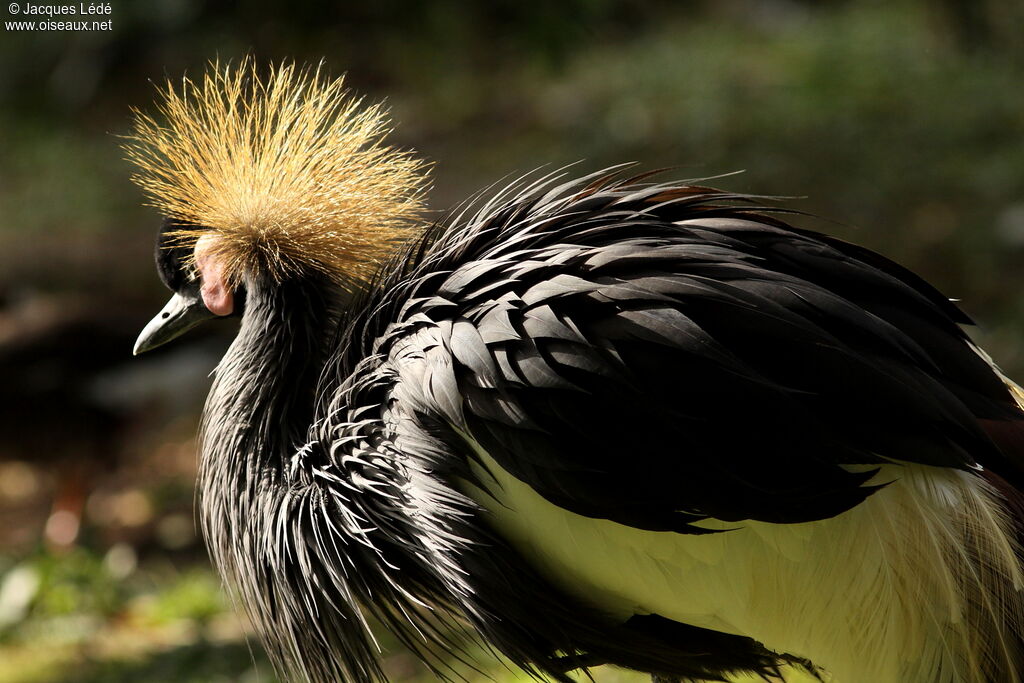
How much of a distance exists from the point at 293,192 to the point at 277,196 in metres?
0.03

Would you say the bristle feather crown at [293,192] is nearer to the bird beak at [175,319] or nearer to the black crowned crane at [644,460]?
the black crowned crane at [644,460]

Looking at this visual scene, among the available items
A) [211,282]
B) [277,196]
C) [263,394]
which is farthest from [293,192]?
[263,394]

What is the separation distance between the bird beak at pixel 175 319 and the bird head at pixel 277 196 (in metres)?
0.02

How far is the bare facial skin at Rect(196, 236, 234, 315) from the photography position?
2070 millimetres

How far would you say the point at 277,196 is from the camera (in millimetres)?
1994

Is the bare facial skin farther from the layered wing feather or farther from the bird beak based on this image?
the layered wing feather

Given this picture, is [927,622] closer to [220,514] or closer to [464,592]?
[464,592]

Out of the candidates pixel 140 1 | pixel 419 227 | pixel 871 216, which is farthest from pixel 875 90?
pixel 419 227

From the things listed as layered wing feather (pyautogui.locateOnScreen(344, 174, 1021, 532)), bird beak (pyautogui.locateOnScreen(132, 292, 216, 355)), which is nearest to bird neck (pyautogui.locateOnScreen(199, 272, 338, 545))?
bird beak (pyautogui.locateOnScreen(132, 292, 216, 355))

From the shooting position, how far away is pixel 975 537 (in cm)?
155

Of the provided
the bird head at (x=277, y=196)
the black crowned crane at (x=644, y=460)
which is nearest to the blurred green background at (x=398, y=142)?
the bird head at (x=277, y=196)

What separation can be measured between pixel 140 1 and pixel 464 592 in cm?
382

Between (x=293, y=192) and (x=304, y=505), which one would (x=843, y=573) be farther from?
(x=293, y=192)

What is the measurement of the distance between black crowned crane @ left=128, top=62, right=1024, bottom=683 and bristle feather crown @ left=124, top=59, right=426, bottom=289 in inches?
1.0
